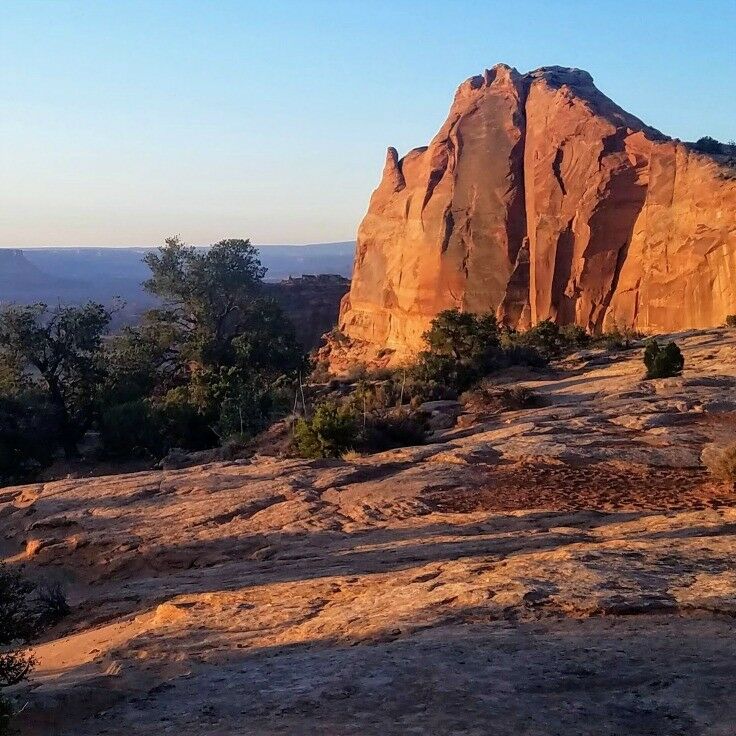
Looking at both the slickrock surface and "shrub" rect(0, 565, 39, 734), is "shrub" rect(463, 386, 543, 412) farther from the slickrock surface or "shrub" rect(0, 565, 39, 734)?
"shrub" rect(0, 565, 39, 734)

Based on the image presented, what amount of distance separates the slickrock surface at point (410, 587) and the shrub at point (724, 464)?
0.21 meters

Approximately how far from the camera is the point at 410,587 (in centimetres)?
635

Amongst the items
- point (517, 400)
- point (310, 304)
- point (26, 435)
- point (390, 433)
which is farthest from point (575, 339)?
point (310, 304)

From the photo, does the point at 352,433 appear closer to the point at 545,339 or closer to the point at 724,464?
the point at 724,464

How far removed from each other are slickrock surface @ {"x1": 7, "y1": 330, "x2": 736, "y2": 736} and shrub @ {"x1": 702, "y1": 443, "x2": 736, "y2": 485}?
21 centimetres

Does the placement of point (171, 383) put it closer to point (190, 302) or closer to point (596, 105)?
point (190, 302)

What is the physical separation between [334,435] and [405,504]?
428 centimetres

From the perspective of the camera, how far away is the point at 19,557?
1034 cm

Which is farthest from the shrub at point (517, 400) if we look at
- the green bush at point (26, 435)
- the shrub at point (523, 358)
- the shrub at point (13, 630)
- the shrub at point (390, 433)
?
the green bush at point (26, 435)

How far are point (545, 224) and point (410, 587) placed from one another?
142ft

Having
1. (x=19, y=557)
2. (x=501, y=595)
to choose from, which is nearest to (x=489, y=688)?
(x=501, y=595)

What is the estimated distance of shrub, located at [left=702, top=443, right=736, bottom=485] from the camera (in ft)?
30.4

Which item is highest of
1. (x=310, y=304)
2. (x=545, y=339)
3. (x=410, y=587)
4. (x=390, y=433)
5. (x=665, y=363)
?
(x=310, y=304)

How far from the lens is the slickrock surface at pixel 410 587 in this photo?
4069 mm
